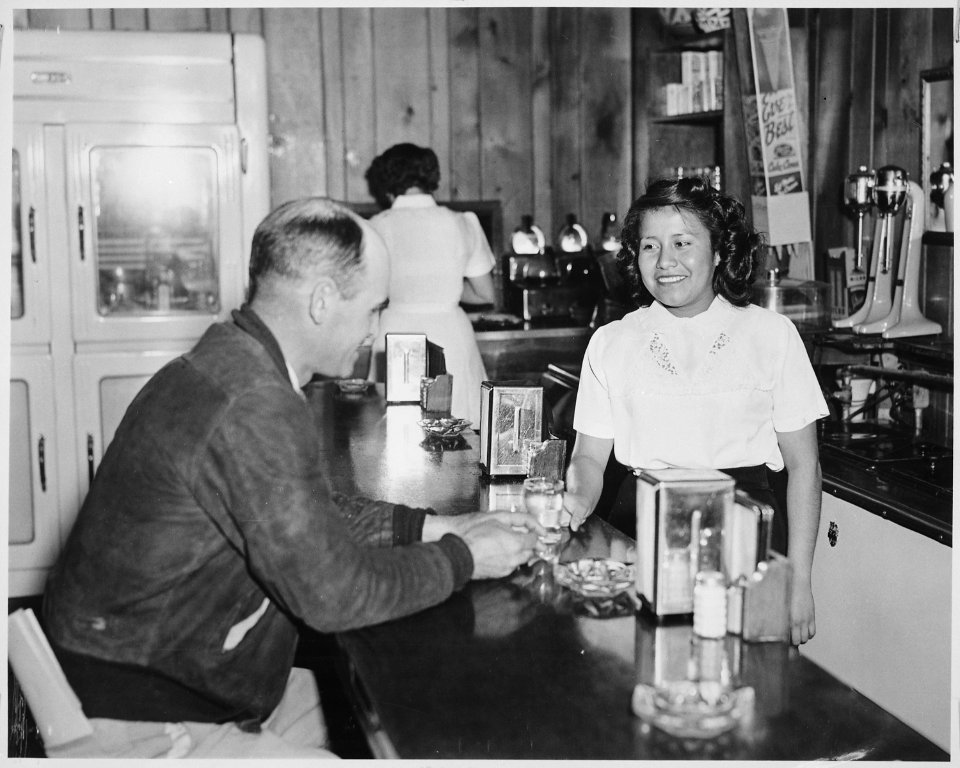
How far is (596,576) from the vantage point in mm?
1676

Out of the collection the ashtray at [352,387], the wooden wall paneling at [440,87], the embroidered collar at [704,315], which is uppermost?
the wooden wall paneling at [440,87]

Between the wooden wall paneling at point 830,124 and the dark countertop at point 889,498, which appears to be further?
the wooden wall paneling at point 830,124

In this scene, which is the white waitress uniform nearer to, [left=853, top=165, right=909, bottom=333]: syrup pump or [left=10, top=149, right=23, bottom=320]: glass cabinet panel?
[left=10, top=149, right=23, bottom=320]: glass cabinet panel

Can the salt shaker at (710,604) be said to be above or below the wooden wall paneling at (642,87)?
below

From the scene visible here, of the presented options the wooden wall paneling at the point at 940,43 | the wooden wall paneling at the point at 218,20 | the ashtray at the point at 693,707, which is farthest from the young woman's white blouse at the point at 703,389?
the wooden wall paneling at the point at 218,20

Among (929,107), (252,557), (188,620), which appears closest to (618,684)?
(252,557)

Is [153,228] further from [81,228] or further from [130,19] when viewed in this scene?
[130,19]

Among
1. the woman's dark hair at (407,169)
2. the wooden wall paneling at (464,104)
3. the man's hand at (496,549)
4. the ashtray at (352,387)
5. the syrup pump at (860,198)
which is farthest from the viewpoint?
the wooden wall paneling at (464,104)

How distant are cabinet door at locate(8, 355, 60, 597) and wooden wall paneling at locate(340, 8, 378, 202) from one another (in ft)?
5.77

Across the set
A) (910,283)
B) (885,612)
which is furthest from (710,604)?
(910,283)

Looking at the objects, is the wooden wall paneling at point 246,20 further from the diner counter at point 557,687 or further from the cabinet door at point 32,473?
the diner counter at point 557,687

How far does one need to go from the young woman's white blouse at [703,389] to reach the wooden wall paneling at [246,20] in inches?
139

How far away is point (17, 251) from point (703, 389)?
323 centimetres

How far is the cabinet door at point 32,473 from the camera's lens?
14.2 feet
